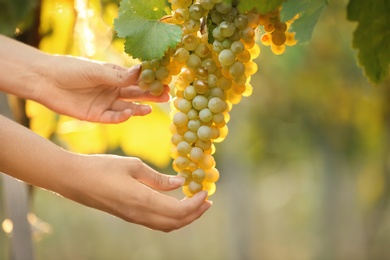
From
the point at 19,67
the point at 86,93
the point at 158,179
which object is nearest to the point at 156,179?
the point at 158,179

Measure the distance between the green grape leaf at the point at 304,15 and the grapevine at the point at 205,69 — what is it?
121 millimetres

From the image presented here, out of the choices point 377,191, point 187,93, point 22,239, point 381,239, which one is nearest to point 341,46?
point 377,191

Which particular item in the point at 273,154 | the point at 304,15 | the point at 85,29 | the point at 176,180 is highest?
the point at 304,15

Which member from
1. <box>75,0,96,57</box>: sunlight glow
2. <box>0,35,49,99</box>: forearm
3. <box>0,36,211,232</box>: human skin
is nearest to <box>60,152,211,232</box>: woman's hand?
<box>0,36,211,232</box>: human skin

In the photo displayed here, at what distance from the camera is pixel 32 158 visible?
45.7 inches

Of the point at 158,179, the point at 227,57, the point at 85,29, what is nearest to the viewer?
the point at 227,57

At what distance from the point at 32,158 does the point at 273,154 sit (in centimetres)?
1590

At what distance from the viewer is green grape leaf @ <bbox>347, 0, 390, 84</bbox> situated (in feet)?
2.98

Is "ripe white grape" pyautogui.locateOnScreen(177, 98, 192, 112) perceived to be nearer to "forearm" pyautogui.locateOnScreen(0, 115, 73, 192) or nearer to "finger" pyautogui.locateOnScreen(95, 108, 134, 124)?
"forearm" pyautogui.locateOnScreen(0, 115, 73, 192)

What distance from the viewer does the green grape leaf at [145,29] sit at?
1049mm

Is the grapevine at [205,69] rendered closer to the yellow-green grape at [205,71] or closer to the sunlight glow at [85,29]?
the yellow-green grape at [205,71]

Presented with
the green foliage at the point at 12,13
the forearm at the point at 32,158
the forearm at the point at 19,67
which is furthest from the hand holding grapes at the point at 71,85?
the forearm at the point at 32,158

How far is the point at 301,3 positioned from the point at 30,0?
0.95m

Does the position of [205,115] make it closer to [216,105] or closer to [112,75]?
[216,105]
